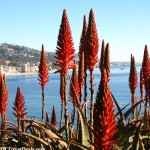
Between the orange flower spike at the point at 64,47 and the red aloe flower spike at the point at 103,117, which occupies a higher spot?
the orange flower spike at the point at 64,47

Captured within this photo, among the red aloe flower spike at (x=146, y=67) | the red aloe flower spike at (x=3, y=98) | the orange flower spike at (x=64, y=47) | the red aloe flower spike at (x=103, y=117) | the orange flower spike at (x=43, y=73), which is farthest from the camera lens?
the orange flower spike at (x=43, y=73)

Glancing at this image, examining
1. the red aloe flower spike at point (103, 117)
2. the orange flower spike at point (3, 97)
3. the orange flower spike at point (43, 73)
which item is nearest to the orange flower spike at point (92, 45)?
the orange flower spike at point (3, 97)

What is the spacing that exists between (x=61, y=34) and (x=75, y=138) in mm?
1697

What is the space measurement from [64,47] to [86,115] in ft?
4.72

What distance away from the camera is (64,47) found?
552 cm

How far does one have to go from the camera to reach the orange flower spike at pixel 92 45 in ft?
18.2

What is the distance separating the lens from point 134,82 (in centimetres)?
730

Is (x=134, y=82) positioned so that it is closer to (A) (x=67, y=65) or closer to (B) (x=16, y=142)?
(A) (x=67, y=65)

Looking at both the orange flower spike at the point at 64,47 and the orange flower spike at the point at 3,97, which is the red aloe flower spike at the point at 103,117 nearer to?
the orange flower spike at the point at 64,47

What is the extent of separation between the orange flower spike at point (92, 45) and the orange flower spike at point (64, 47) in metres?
0.27

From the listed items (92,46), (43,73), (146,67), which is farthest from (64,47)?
(43,73)

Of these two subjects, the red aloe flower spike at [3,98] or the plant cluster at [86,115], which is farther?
the red aloe flower spike at [3,98]

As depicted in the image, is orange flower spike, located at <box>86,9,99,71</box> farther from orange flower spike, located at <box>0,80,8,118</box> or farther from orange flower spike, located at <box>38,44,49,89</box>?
orange flower spike, located at <box>38,44,49,89</box>

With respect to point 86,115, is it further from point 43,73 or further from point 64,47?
point 43,73
